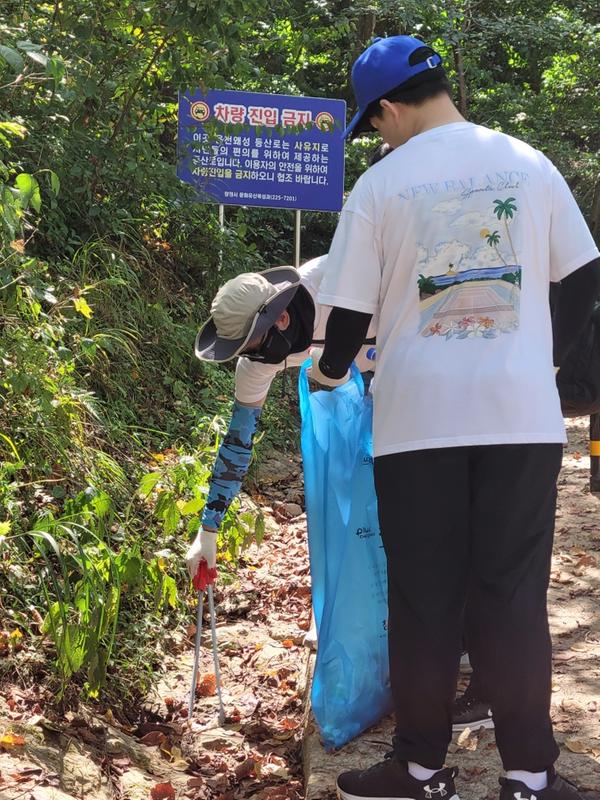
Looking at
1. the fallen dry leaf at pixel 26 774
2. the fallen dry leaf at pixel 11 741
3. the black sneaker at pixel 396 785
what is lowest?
the fallen dry leaf at pixel 26 774

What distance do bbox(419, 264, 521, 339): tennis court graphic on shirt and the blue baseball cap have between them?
48cm

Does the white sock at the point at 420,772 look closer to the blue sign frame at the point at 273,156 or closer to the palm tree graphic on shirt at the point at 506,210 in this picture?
the palm tree graphic on shirt at the point at 506,210

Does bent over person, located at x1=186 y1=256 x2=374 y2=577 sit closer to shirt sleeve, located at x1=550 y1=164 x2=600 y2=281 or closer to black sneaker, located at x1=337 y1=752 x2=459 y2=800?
shirt sleeve, located at x1=550 y1=164 x2=600 y2=281

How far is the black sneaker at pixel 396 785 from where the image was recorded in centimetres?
228

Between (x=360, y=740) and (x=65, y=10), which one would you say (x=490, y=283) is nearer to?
(x=360, y=740)

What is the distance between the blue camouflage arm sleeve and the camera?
2891mm

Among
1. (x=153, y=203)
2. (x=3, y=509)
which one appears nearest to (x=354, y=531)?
(x=3, y=509)

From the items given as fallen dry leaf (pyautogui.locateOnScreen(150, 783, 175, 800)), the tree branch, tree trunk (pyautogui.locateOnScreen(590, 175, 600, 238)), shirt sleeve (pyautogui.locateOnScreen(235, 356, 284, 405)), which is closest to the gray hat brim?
shirt sleeve (pyautogui.locateOnScreen(235, 356, 284, 405))

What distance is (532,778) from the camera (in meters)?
2.16

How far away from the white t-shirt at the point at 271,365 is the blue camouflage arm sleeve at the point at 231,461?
7 cm

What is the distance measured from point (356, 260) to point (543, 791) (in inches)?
51.4

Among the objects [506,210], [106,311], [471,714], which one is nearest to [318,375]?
[506,210]

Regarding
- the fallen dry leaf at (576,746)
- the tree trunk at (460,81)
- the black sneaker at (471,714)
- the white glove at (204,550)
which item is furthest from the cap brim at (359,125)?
the tree trunk at (460,81)

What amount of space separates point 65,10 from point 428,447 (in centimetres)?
453
